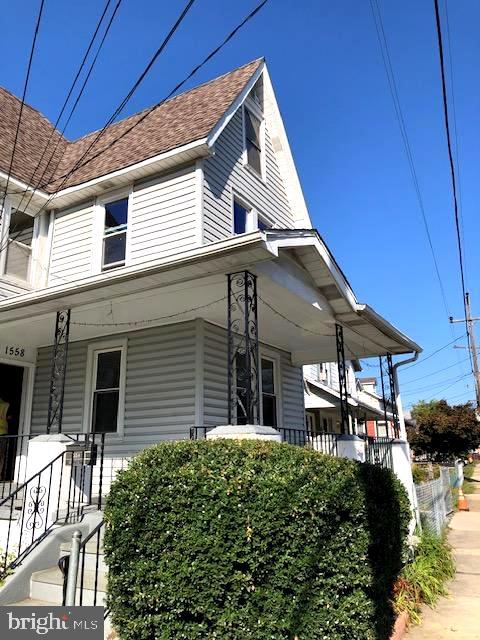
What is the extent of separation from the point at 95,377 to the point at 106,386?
1.09 feet

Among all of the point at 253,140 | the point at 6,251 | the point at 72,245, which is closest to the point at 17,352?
the point at 6,251

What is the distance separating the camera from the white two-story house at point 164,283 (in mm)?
7031

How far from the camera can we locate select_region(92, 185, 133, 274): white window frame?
10.1m

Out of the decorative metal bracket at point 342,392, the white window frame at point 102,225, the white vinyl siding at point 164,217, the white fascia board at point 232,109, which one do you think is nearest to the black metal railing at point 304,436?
the decorative metal bracket at point 342,392

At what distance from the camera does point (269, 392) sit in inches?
436

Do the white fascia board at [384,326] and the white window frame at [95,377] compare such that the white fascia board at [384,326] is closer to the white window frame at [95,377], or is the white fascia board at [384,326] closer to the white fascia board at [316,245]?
the white fascia board at [316,245]

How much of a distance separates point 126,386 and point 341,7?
22.5ft

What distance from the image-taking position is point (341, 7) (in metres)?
6.77

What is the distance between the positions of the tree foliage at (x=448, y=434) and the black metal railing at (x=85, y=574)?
75.8 ft

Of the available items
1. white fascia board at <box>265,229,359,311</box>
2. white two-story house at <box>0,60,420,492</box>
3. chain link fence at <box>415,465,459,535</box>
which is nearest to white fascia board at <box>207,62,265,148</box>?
white two-story house at <box>0,60,420,492</box>

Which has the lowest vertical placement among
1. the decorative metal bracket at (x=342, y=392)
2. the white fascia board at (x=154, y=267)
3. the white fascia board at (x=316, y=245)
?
the decorative metal bracket at (x=342, y=392)

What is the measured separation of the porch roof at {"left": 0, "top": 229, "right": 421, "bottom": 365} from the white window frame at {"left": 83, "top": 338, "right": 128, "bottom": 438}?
0.28 meters

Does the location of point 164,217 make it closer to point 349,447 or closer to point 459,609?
point 349,447

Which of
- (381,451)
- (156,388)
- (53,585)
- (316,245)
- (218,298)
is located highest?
(316,245)
